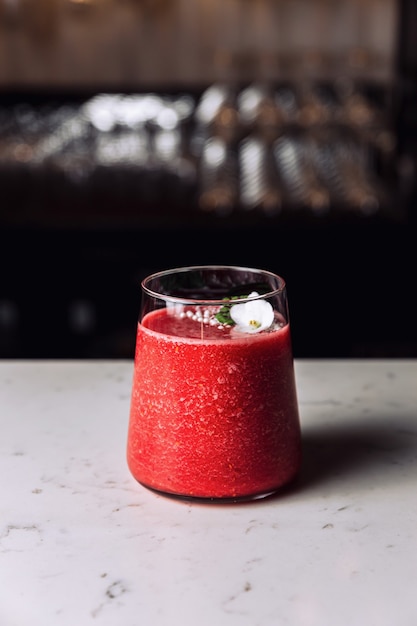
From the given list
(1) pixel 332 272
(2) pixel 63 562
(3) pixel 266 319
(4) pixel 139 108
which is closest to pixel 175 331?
(3) pixel 266 319

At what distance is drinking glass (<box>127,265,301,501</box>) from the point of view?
63 centimetres

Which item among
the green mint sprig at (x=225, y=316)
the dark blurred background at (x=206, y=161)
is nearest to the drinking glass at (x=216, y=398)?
the green mint sprig at (x=225, y=316)

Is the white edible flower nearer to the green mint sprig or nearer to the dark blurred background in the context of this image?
the green mint sprig

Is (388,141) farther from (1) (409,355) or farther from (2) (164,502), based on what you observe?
(2) (164,502)

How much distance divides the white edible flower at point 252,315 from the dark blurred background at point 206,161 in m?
1.66

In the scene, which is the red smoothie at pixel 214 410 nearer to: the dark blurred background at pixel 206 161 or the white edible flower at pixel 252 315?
the white edible flower at pixel 252 315

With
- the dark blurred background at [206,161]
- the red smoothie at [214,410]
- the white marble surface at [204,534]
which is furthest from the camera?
the dark blurred background at [206,161]

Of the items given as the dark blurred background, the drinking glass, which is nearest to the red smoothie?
the drinking glass

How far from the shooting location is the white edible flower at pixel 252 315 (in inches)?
24.8

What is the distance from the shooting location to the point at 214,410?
2.07ft

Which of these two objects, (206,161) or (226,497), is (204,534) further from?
(206,161)

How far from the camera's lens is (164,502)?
0.66 meters

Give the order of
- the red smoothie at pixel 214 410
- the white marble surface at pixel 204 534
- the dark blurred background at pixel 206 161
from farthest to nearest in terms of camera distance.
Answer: the dark blurred background at pixel 206 161, the red smoothie at pixel 214 410, the white marble surface at pixel 204 534

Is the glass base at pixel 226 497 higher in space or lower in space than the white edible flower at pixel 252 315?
lower
